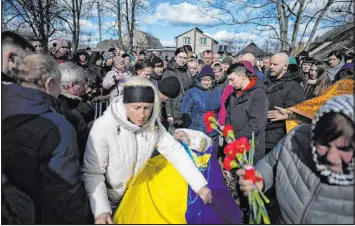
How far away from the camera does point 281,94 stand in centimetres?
379

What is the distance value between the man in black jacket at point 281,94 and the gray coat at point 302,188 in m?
1.76

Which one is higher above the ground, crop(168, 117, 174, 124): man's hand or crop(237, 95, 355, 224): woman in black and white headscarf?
crop(237, 95, 355, 224): woman in black and white headscarf

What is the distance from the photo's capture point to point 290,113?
340 centimetres

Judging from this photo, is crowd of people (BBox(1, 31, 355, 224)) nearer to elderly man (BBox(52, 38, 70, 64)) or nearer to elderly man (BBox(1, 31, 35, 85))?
elderly man (BBox(1, 31, 35, 85))

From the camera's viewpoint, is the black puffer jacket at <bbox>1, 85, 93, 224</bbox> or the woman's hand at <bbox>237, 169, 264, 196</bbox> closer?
the black puffer jacket at <bbox>1, 85, 93, 224</bbox>

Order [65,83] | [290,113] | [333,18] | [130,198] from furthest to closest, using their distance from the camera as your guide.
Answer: [333,18]
[290,113]
[65,83]
[130,198]

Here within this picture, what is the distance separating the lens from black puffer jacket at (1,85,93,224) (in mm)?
1606

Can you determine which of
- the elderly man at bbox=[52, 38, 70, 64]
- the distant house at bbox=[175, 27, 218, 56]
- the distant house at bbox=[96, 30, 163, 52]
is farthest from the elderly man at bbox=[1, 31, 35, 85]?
the distant house at bbox=[175, 27, 218, 56]

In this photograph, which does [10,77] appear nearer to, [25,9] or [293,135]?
[293,135]

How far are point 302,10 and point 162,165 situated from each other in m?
9.80

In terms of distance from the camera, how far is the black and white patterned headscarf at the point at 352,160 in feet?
4.79

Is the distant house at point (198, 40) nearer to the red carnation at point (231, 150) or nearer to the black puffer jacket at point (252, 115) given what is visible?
the black puffer jacket at point (252, 115)

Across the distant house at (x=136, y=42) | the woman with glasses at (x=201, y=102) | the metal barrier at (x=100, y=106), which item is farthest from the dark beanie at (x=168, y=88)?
the distant house at (x=136, y=42)

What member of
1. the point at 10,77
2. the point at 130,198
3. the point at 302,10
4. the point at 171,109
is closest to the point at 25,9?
the point at 171,109
